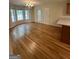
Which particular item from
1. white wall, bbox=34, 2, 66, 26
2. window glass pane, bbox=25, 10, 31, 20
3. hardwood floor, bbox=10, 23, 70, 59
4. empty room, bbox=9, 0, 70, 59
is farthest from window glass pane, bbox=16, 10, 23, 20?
hardwood floor, bbox=10, 23, 70, 59

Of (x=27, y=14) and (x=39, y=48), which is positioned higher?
(x=27, y=14)

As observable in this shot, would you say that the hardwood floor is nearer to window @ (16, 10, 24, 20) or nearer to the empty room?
the empty room

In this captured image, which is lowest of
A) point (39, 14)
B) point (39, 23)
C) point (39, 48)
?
point (39, 48)

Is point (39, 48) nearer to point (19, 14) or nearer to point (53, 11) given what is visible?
point (53, 11)

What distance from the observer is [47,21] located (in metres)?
10.6

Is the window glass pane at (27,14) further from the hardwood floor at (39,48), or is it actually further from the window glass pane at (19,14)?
the hardwood floor at (39,48)

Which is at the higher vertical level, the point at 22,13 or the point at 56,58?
the point at 22,13

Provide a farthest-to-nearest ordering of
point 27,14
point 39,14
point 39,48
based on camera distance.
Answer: point 27,14 → point 39,14 → point 39,48

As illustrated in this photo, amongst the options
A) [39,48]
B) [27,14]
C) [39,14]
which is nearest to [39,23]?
[39,14]

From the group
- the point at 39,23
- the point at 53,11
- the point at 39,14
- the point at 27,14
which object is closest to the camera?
the point at 53,11
